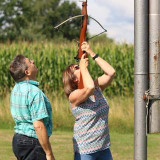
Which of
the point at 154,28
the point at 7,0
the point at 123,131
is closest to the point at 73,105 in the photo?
the point at 154,28

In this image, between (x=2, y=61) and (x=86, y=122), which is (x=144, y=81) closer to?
(x=86, y=122)

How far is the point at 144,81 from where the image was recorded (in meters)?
3.69

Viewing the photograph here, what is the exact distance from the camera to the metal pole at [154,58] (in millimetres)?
3676

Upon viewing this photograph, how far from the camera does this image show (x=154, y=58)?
3693mm

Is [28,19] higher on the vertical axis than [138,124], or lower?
higher

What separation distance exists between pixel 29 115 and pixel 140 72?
42.4 inches

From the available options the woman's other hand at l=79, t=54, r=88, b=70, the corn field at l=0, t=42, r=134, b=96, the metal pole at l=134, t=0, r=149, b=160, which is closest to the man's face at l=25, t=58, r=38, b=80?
the woman's other hand at l=79, t=54, r=88, b=70

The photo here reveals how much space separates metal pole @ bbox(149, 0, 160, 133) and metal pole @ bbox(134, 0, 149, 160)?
0.04 meters

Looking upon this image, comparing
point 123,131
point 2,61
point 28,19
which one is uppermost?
point 28,19

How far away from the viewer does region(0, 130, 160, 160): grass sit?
810 centimetres

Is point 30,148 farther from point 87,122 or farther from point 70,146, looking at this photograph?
point 70,146

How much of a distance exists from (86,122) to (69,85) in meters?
0.35

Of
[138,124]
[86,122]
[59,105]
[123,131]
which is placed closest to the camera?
[138,124]

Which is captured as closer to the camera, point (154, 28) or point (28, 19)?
point (154, 28)
